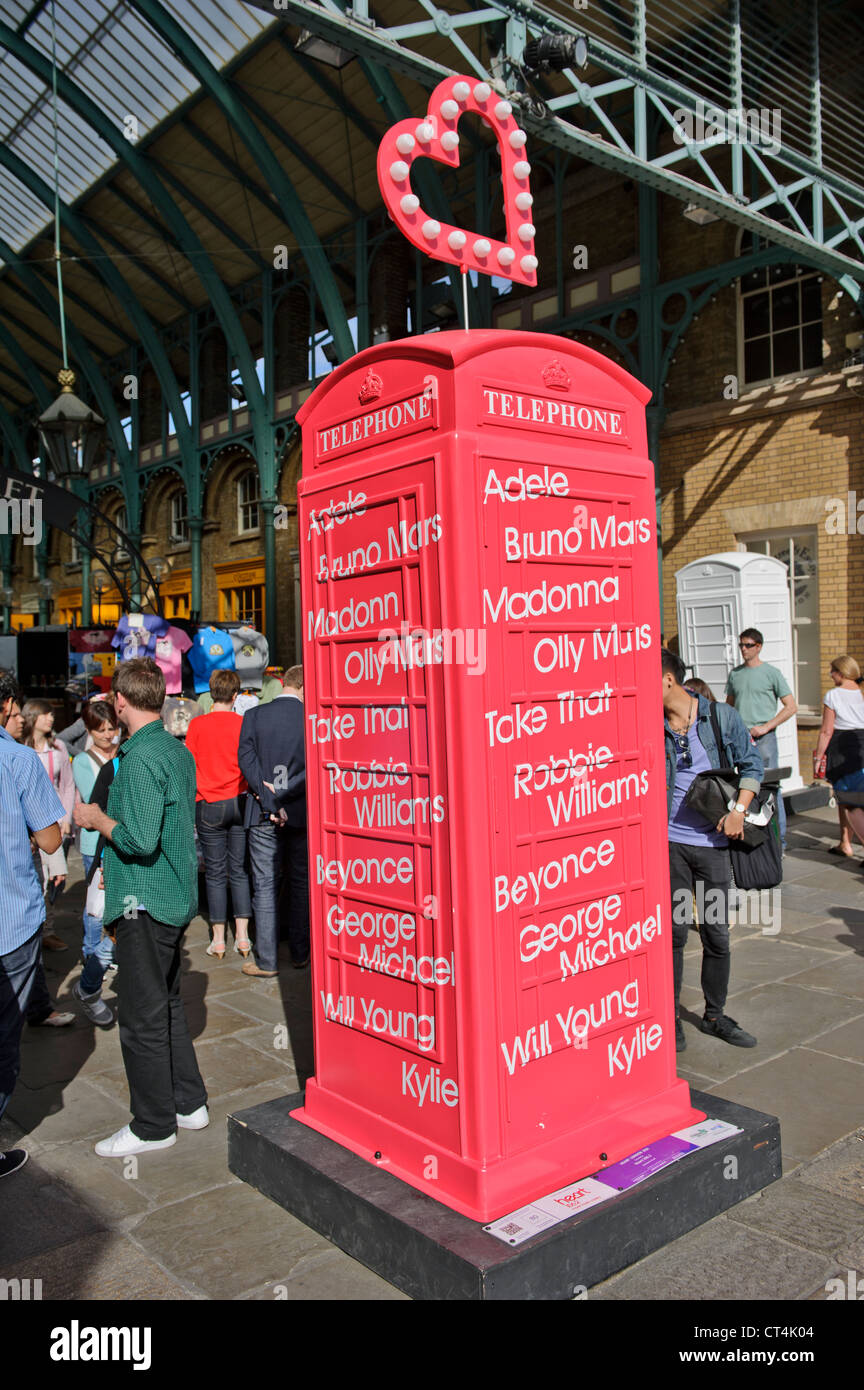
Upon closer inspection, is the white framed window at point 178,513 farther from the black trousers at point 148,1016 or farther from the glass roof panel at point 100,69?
the black trousers at point 148,1016

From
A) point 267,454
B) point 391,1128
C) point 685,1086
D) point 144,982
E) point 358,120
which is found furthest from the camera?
point 267,454

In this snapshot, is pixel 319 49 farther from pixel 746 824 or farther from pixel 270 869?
pixel 746 824

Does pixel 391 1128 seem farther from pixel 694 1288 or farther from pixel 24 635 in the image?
pixel 24 635

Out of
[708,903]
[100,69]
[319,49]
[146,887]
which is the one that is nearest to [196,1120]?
[146,887]

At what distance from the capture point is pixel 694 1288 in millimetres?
2877

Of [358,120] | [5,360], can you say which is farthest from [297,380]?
[5,360]

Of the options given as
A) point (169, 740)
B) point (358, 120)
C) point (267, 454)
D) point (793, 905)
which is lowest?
point (793, 905)

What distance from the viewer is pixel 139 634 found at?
31.5 ft

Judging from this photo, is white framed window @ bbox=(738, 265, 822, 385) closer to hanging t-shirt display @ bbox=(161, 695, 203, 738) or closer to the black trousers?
hanging t-shirt display @ bbox=(161, 695, 203, 738)

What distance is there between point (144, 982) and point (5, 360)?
28.6m

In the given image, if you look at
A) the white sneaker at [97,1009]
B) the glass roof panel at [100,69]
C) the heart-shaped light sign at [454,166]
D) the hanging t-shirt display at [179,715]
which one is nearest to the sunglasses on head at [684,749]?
the heart-shaped light sign at [454,166]

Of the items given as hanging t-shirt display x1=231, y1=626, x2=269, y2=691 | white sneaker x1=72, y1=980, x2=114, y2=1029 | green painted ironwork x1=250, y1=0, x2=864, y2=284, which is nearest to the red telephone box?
white sneaker x1=72, y1=980, x2=114, y2=1029

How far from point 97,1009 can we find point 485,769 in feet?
12.0

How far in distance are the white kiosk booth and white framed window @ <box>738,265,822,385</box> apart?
300 centimetres
